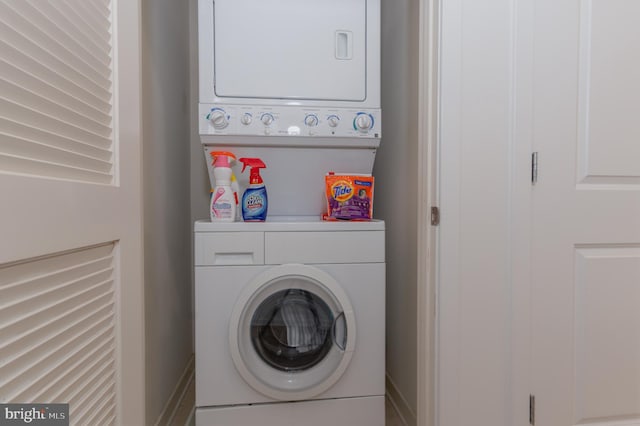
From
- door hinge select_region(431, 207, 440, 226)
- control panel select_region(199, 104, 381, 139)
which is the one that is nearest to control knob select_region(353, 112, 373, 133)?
control panel select_region(199, 104, 381, 139)

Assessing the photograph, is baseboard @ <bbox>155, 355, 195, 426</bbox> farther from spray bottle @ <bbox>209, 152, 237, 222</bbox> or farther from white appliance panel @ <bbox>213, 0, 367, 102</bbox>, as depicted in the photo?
white appliance panel @ <bbox>213, 0, 367, 102</bbox>

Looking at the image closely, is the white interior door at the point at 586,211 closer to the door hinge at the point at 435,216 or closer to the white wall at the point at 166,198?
the door hinge at the point at 435,216

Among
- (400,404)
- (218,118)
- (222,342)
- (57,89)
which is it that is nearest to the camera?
(57,89)

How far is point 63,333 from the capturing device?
0.60 metres

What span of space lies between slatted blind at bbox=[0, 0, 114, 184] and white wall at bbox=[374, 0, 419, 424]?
3.37 ft

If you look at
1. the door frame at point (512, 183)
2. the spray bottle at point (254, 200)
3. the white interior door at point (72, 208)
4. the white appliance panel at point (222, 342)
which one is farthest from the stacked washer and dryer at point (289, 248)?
the white interior door at point (72, 208)

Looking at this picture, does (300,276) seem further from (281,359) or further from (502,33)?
(502,33)

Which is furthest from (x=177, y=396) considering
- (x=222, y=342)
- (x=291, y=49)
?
(x=291, y=49)

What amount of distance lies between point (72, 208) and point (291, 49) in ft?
3.70

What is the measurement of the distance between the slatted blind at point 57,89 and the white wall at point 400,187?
1028 millimetres

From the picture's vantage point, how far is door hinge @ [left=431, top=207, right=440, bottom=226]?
1.12 m

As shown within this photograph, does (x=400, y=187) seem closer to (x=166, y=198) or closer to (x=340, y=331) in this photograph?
(x=340, y=331)

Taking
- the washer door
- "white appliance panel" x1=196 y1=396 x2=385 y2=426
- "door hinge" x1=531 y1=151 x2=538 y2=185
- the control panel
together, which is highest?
the control panel

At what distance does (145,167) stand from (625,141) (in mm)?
1661
